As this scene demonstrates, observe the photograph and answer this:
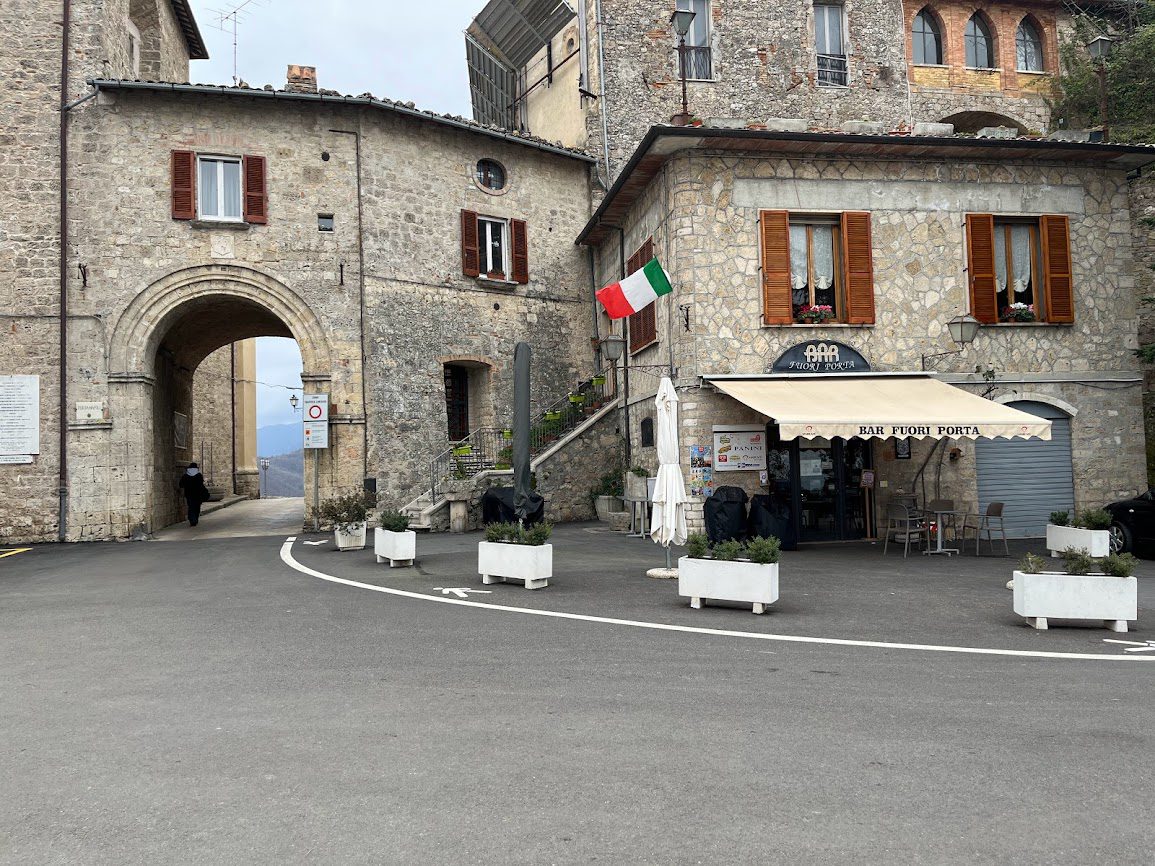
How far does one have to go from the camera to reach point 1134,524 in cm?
1188

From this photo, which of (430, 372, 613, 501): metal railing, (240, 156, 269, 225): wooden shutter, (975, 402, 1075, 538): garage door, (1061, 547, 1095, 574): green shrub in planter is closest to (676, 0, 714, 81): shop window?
(430, 372, 613, 501): metal railing

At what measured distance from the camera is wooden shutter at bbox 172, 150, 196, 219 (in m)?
16.7

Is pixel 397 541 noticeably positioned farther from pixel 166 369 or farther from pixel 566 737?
pixel 166 369

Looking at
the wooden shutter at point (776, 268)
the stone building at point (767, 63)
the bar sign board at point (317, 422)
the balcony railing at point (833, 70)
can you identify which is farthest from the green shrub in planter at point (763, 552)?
the balcony railing at point (833, 70)

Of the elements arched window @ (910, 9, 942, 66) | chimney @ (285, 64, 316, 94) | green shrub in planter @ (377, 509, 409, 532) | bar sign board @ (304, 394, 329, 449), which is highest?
arched window @ (910, 9, 942, 66)

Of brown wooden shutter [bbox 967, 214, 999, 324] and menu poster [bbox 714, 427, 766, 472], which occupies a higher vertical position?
brown wooden shutter [bbox 967, 214, 999, 324]

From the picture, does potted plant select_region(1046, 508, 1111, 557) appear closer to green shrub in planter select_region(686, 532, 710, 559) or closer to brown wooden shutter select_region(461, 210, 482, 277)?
green shrub in planter select_region(686, 532, 710, 559)

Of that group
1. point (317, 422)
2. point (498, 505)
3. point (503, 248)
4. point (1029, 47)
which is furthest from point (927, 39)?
point (317, 422)

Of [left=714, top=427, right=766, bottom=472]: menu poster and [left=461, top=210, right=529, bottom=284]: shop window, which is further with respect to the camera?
[left=461, top=210, right=529, bottom=284]: shop window

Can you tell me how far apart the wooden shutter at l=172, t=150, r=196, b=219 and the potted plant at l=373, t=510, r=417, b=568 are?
913 centimetres

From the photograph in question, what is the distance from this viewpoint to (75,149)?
53.8ft

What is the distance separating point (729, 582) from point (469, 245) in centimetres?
1309

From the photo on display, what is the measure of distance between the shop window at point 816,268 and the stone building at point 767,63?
7647 mm

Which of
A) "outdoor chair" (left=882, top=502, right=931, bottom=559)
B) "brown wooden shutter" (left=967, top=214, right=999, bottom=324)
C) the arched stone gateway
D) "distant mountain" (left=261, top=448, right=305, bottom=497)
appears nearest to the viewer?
"outdoor chair" (left=882, top=502, right=931, bottom=559)
